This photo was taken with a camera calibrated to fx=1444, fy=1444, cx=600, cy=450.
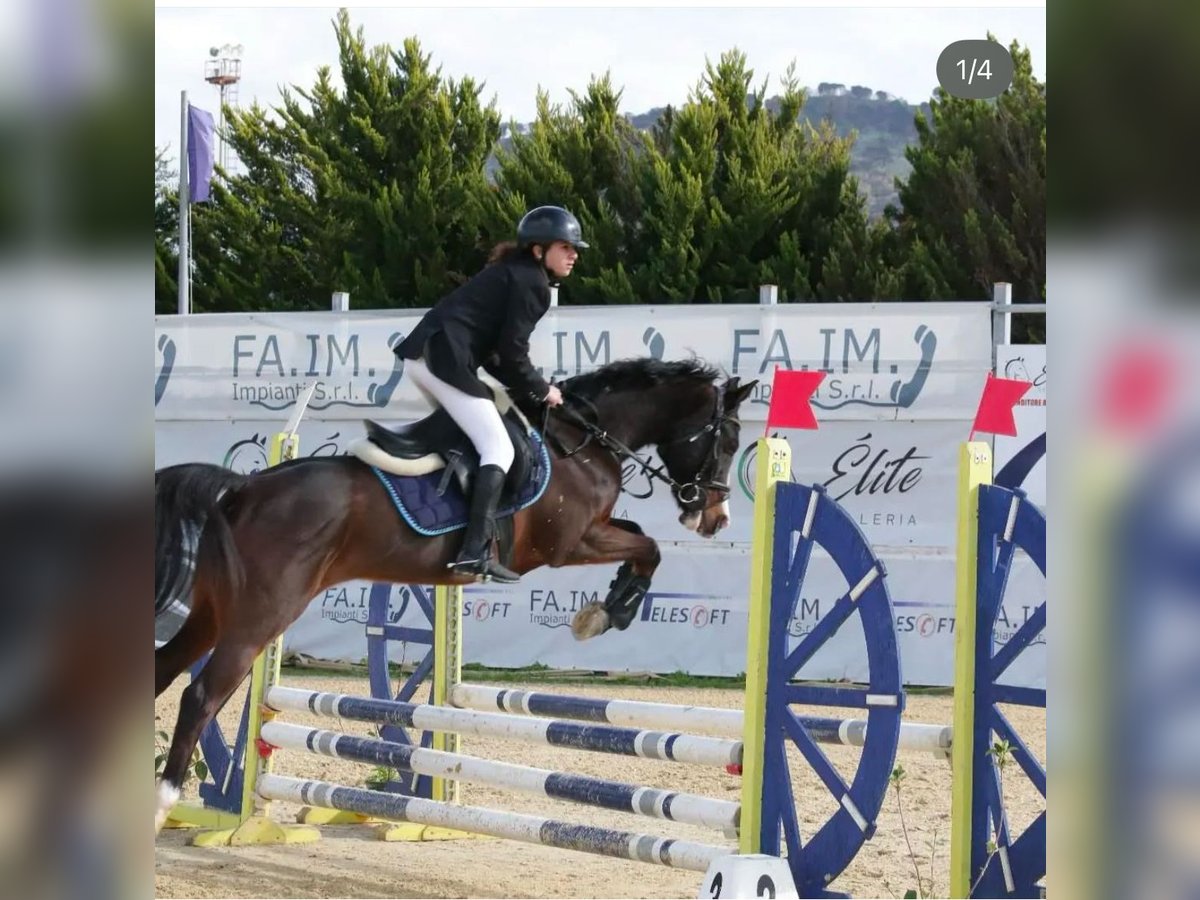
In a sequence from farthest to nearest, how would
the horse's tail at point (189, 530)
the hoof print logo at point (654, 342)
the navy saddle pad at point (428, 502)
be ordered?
the hoof print logo at point (654, 342), the navy saddle pad at point (428, 502), the horse's tail at point (189, 530)

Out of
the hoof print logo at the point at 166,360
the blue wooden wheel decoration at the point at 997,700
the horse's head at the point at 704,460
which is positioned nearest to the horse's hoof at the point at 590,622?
the horse's head at the point at 704,460

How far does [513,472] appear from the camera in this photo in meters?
3.71

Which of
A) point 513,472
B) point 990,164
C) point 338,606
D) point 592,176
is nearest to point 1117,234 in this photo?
point 513,472

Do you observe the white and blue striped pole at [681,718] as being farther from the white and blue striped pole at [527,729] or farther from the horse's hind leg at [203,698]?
the horse's hind leg at [203,698]

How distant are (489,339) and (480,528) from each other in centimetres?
48

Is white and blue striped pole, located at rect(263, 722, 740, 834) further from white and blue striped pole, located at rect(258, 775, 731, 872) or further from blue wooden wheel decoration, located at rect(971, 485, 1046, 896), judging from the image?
blue wooden wheel decoration, located at rect(971, 485, 1046, 896)

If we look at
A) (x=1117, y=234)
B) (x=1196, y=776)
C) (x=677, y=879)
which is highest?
(x=1117, y=234)

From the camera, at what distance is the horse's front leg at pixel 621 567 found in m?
3.79

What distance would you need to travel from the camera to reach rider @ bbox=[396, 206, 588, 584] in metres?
3.55

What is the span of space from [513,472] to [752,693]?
1.02 m

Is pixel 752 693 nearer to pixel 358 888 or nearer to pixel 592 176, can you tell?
pixel 358 888

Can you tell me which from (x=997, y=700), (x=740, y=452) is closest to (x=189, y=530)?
(x=997, y=700)

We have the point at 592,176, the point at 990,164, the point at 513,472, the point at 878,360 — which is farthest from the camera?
the point at 592,176

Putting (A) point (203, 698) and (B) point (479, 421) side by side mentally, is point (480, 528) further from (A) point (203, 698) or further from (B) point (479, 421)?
(A) point (203, 698)
